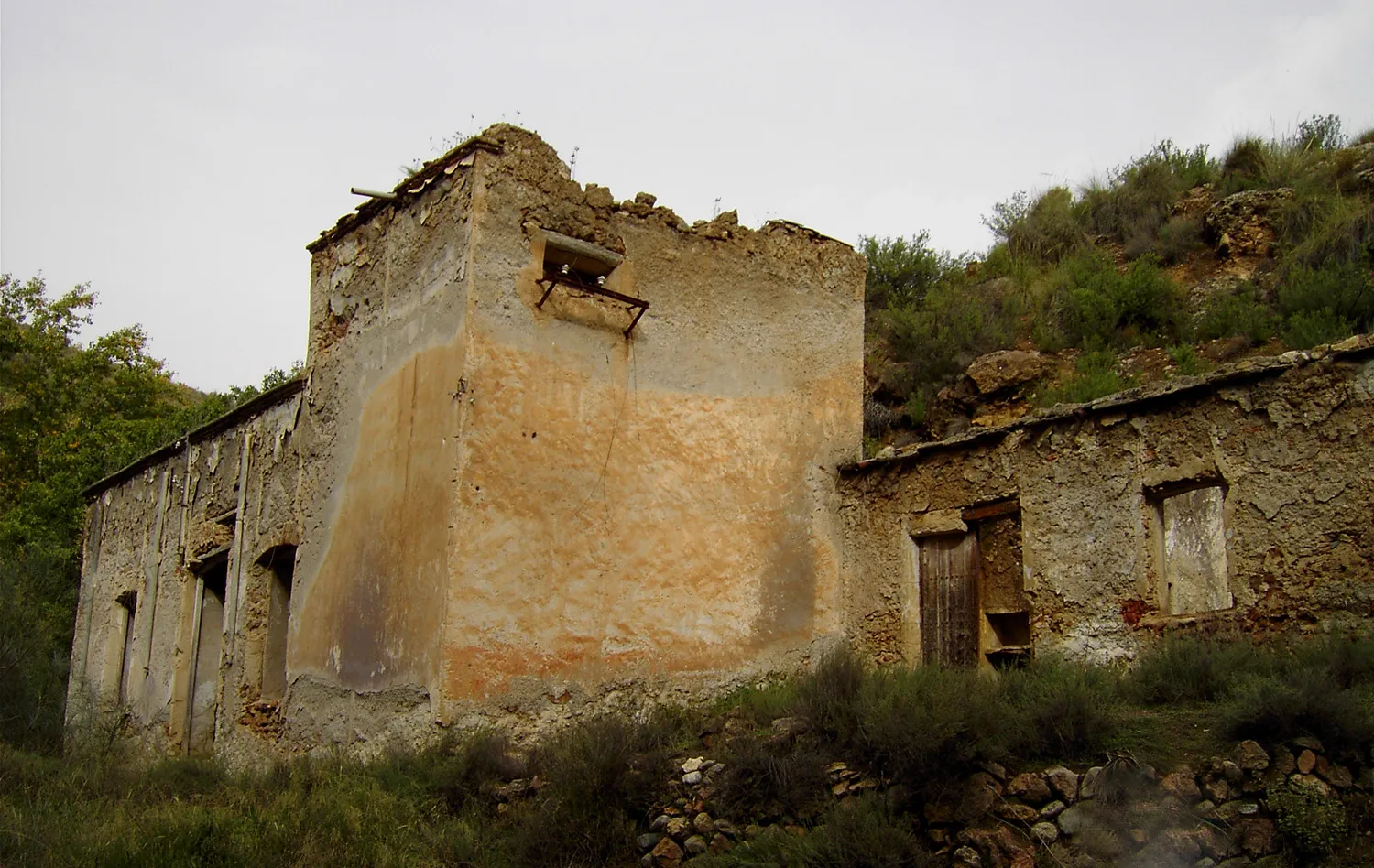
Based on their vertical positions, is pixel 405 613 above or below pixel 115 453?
below

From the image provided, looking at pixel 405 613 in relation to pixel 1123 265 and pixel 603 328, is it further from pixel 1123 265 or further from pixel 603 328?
pixel 1123 265

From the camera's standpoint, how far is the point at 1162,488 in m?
9.55

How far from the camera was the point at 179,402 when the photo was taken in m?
29.0

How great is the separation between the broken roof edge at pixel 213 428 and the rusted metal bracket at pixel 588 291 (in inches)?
147

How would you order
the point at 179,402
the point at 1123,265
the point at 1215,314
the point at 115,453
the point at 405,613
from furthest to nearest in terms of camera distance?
the point at 179,402
the point at 115,453
the point at 1123,265
the point at 1215,314
the point at 405,613

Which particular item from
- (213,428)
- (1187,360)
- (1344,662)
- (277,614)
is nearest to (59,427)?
(213,428)

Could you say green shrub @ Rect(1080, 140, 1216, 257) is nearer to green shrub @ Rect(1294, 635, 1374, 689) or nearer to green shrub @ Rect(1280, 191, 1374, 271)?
green shrub @ Rect(1280, 191, 1374, 271)

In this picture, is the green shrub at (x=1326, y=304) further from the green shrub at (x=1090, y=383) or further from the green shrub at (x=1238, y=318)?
the green shrub at (x=1090, y=383)

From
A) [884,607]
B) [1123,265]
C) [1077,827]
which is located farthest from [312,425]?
[1123,265]

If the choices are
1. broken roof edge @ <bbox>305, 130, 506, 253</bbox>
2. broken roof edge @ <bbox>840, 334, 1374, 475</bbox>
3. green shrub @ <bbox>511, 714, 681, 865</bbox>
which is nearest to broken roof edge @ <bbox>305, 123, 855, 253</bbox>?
broken roof edge @ <bbox>305, 130, 506, 253</bbox>

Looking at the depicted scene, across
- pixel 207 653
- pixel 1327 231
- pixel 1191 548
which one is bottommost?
pixel 207 653

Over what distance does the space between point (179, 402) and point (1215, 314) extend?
2388 cm

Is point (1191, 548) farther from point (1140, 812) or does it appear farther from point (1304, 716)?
point (1140, 812)

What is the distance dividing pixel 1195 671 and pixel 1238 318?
27.6 ft
